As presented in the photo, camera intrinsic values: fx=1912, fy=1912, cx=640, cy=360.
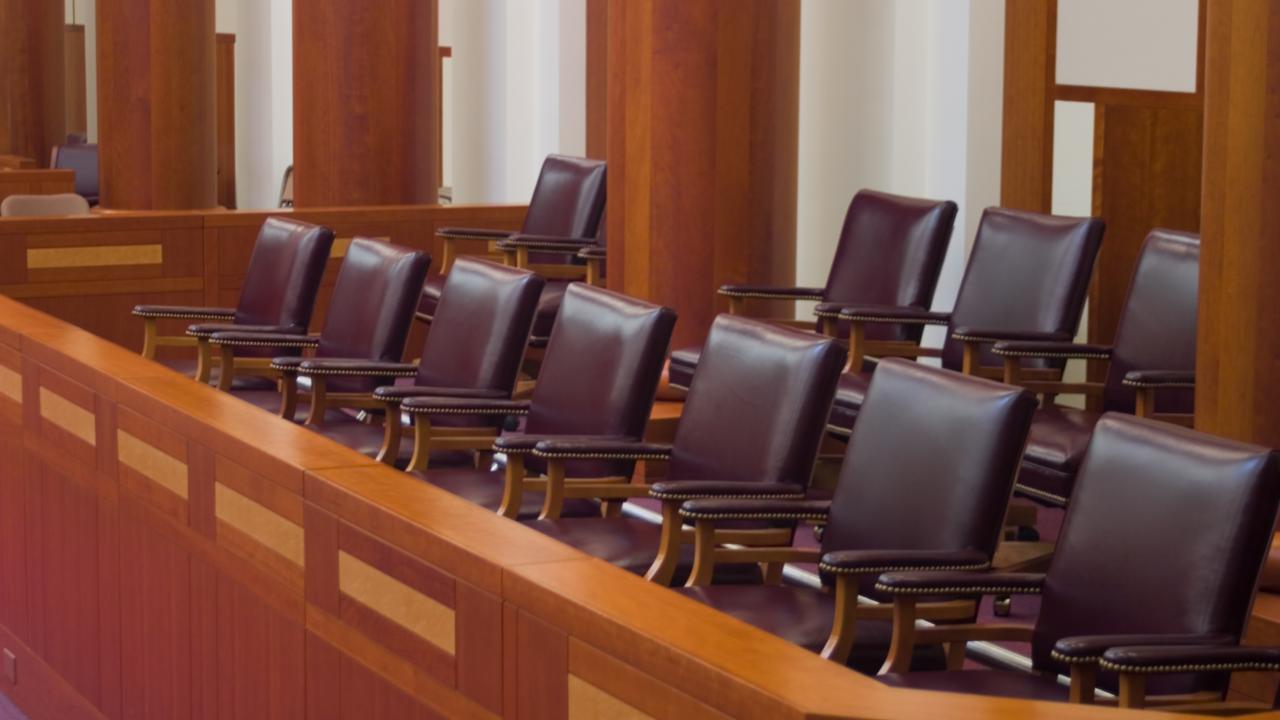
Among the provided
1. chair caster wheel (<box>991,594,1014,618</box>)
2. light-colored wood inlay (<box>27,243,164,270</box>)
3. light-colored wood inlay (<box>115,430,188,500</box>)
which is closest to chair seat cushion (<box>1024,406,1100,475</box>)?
chair caster wheel (<box>991,594,1014,618</box>)

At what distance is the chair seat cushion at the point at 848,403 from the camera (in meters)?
4.47

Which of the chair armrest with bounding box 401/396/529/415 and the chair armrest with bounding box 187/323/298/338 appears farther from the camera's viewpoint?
the chair armrest with bounding box 187/323/298/338

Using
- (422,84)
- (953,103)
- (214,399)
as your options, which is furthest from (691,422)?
(422,84)

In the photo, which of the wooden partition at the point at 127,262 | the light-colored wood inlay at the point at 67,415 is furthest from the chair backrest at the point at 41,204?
the light-colored wood inlay at the point at 67,415

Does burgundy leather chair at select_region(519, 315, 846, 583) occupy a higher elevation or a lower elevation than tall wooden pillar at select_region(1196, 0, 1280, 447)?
lower

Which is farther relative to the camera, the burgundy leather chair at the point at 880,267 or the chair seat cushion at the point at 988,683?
the burgundy leather chair at the point at 880,267

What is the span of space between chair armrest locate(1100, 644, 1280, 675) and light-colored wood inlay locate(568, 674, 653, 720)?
686 mm

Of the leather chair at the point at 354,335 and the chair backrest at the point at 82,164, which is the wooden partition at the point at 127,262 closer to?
the leather chair at the point at 354,335

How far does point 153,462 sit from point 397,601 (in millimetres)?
1108

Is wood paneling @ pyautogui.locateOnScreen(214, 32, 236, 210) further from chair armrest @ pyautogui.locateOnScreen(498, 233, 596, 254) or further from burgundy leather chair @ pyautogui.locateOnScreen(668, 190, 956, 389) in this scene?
burgundy leather chair @ pyautogui.locateOnScreen(668, 190, 956, 389)

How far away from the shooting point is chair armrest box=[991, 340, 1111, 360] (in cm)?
426

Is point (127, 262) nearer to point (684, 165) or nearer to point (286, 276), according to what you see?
point (286, 276)

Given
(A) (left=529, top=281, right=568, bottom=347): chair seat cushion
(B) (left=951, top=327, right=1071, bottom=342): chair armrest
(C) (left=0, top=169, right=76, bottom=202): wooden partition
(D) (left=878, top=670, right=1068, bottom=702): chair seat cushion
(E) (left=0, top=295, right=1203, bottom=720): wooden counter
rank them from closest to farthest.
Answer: (E) (left=0, top=295, right=1203, bottom=720): wooden counter
(D) (left=878, top=670, right=1068, bottom=702): chair seat cushion
(B) (left=951, top=327, right=1071, bottom=342): chair armrest
(A) (left=529, top=281, right=568, bottom=347): chair seat cushion
(C) (left=0, top=169, right=76, bottom=202): wooden partition

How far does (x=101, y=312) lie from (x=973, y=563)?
448 cm
